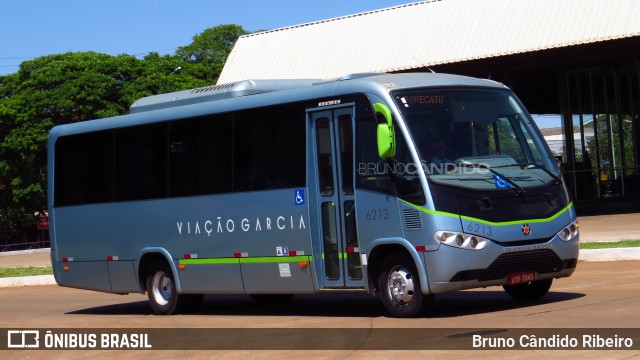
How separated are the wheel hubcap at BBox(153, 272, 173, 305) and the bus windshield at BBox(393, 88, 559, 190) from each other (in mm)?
5782

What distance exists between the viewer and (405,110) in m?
13.1

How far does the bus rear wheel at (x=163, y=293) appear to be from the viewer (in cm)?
1697

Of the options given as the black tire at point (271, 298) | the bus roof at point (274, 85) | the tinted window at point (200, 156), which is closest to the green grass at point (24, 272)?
the black tire at point (271, 298)

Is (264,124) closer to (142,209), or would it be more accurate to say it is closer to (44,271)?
(142,209)

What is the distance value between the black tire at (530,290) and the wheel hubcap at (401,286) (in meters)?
1.73

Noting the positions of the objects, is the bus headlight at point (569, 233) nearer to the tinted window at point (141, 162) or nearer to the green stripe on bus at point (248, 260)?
the green stripe on bus at point (248, 260)

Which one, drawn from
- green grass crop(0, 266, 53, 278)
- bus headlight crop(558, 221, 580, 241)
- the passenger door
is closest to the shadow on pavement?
the passenger door

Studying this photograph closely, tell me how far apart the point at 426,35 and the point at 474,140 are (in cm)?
2598

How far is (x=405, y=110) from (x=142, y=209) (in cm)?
583

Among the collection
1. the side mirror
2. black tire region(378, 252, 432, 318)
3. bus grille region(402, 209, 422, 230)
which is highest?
the side mirror

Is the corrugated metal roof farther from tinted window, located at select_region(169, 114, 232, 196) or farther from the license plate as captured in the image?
the license plate

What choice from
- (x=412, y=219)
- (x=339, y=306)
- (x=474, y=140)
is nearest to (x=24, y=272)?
(x=339, y=306)

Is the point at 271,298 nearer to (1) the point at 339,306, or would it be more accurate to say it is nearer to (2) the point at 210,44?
(1) the point at 339,306

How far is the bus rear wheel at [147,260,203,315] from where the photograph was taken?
55.7 feet
